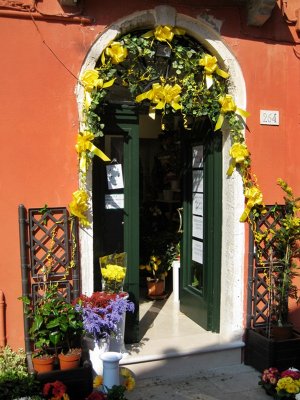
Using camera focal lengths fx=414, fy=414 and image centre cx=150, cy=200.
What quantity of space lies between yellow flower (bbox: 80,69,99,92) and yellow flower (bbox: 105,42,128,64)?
0.25 metres

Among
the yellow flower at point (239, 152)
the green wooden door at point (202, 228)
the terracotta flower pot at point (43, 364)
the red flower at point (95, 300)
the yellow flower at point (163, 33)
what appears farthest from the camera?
the green wooden door at point (202, 228)

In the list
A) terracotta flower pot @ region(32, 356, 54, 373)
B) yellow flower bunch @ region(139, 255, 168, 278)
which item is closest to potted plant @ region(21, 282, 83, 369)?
terracotta flower pot @ region(32, 356, 54, 373)

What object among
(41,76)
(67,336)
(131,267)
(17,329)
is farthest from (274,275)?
(41,76)

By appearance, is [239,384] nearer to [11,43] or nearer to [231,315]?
[231,315]

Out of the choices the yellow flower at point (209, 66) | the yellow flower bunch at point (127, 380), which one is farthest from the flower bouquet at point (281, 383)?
the yellow flower at point (209, 66)

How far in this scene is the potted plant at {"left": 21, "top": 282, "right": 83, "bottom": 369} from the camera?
10.9 feet

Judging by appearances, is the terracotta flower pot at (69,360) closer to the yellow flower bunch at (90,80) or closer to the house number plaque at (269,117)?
the yellow flower bunch at (90,80)

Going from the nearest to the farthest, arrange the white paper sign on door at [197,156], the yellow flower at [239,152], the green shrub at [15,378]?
1. the green shrub at [15,378]
2. the yellow flower at [239,152]
3. the white paper sign on door at [197,156]

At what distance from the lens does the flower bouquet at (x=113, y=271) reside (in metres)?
3.80

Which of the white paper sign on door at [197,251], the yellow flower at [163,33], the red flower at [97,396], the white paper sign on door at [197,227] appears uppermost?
the yellow flower at [163,33]

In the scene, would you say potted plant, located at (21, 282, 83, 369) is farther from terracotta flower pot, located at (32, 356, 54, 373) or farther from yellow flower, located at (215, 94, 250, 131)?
yellow flower, located at (215, 94, 250, 131)

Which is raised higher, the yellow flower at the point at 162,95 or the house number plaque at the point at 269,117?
the yellow flower at the point at 162,95

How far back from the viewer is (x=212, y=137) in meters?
4.53

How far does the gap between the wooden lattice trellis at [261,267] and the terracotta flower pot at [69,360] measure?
1853 millimetres
